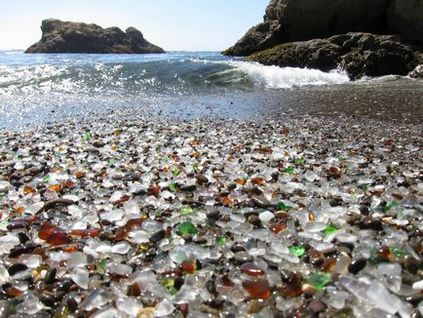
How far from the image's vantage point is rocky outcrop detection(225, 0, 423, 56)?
1252 inches

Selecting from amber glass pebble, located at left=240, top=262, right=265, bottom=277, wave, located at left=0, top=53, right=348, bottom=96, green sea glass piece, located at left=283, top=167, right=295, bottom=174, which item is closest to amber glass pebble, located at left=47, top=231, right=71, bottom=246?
amber glass pebble, located at left=240, top=262, right=265, bottom=277

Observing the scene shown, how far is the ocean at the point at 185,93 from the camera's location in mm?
10594

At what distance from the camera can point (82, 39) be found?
251 ft

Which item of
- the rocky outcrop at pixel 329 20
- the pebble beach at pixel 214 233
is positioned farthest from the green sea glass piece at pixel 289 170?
the rocky outcrop at pixel 329 20

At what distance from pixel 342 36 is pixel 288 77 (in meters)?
8.02

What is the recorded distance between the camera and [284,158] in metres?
5.43

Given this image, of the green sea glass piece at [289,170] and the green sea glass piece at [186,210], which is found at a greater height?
the green sea glass piece at [289,170]

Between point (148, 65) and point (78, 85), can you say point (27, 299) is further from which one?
point (148, 65)

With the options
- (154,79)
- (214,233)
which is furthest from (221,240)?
(154,79)

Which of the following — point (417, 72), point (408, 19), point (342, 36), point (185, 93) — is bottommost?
point (185, 93)

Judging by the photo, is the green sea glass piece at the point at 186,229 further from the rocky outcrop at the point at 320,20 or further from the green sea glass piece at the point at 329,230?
the rocky outcrop at the point at 320,20

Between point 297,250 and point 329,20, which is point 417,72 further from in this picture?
point 297,250

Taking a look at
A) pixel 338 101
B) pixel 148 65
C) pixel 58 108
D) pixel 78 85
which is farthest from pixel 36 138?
pixel 148 65

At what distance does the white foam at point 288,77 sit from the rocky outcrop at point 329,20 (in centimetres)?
1377
